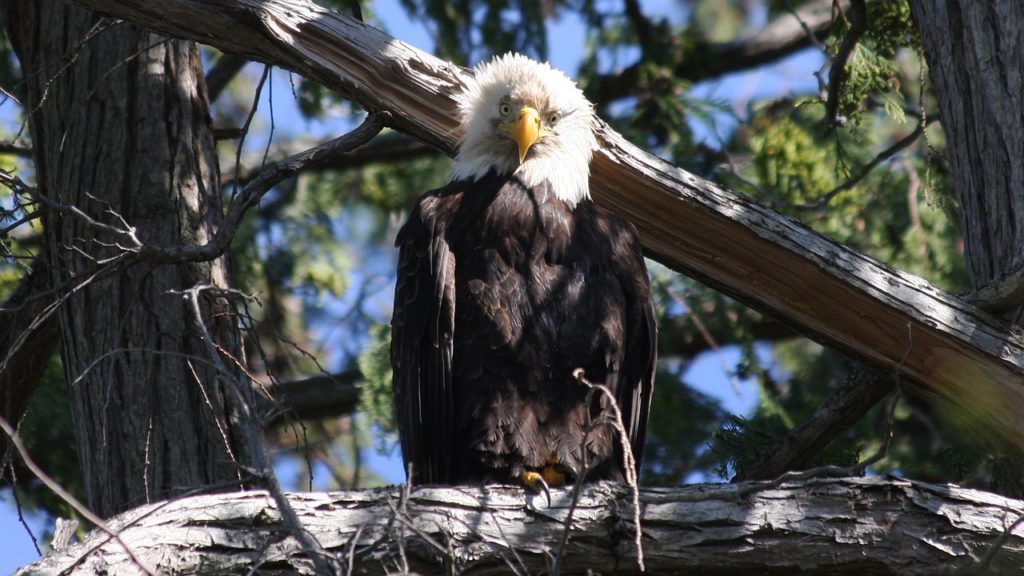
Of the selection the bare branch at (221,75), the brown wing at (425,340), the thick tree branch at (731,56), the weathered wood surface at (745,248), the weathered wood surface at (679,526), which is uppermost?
the thick tree branch at (731,56)

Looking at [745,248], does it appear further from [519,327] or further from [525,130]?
[525,130]

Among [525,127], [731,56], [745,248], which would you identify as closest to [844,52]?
[745,248]

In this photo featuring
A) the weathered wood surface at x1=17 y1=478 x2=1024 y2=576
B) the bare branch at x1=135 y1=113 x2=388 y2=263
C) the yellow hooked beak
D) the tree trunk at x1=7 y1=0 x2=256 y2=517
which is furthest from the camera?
the yellow hooked beak

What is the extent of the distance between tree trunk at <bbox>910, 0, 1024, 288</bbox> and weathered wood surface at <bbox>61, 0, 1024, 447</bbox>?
0.29 metres

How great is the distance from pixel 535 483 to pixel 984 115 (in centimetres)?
193

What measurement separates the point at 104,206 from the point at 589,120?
1.74 m

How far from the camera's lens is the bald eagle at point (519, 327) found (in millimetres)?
3979

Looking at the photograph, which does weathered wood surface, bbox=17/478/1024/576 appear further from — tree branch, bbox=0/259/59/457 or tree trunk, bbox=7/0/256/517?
tree branch, bbox=0/259/59/457

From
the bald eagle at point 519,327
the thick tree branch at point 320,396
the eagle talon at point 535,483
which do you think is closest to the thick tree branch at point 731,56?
the thick tree branch at point 320,396

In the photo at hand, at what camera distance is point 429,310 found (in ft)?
13.5

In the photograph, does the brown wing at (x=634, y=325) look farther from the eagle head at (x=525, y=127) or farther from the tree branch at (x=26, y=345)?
the tree branch at (x=26, y=345)

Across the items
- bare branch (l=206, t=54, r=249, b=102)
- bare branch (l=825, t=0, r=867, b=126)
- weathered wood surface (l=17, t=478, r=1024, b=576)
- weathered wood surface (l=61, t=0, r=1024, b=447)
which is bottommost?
weathered wood surface (l=17, t=478, r=1024, b=576)

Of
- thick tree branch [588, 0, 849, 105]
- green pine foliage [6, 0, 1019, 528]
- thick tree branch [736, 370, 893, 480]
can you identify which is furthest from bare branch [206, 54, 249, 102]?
thick tree branch [736, 370, 893, 480]

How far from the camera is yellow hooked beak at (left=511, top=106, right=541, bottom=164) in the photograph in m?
4.31
